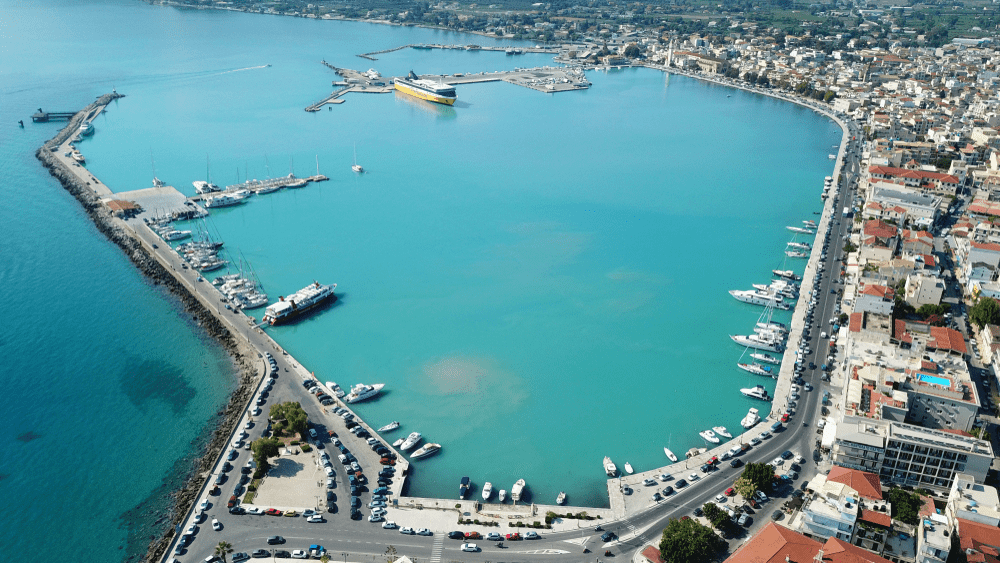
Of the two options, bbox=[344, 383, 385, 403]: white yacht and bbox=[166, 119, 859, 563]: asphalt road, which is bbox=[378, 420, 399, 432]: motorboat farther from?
bbox=[344, 383, 385, 403]: white yacht

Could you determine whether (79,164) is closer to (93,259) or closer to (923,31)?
(93,259)

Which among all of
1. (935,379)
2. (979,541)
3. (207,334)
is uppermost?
(935,379)

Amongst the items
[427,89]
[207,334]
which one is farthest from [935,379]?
[427,89]

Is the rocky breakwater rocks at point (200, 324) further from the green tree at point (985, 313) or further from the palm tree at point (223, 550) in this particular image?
the green tree at point (985, 313)

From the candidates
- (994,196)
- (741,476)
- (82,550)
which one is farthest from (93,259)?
(994,196)

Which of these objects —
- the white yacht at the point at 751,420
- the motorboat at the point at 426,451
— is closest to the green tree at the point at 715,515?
the white yacht at the point at 751,420

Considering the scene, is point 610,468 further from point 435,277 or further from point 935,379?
point 435,277
